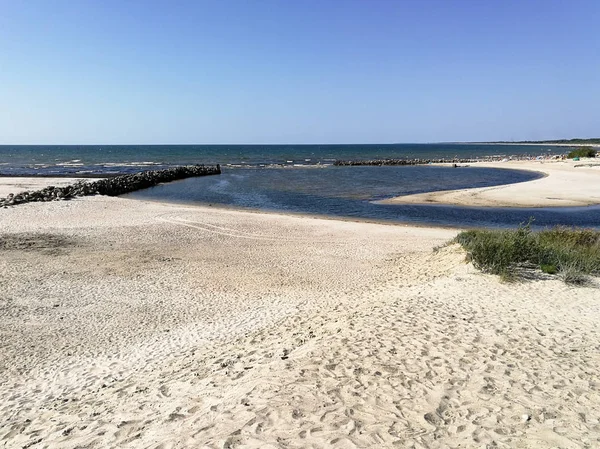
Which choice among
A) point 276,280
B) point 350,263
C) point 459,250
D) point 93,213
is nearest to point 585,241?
point 459,250

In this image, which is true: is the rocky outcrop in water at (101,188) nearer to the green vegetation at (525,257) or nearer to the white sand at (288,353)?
the white sand at (288,353)

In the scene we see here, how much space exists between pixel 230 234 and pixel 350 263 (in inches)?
254

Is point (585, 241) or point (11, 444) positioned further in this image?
point (585, 241)

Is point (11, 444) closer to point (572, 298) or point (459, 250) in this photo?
point (572, 298)

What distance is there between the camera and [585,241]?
14547mm

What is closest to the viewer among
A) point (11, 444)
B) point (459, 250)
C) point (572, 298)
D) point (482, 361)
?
point (11, 444)

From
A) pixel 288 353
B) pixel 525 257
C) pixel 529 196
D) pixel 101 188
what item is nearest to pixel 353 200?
pixel 529 196

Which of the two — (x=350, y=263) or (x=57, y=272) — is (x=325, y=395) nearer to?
(x=350, y=263)

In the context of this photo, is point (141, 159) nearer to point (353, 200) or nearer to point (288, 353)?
point (353, 200)

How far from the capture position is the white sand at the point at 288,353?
16.5 feet

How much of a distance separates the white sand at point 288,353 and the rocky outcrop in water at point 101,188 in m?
12.7

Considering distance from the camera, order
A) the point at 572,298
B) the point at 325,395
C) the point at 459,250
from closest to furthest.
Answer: the point at 325,395 → the point at 572,298 → the point at 459,250

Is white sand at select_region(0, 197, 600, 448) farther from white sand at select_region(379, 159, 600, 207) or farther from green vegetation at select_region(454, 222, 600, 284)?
white sand at select_region(379, 159, 600, 207)

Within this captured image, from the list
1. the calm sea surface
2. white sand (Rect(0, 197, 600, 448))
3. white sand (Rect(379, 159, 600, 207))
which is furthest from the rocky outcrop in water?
white sand (Rect(379, 159, 600, 207))
